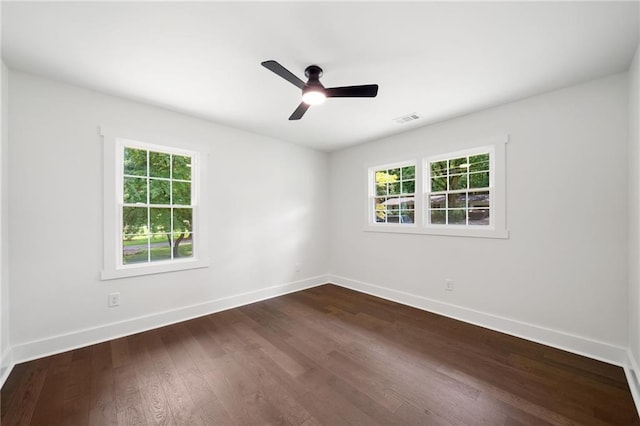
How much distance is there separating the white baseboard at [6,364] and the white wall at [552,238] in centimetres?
424

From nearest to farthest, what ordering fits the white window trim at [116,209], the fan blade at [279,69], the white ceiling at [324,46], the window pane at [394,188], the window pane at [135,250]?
the white ceiling at [324,46] → the fan blade at [279,69] → the white window trim at [116,209] → the window pane at [135,250] → the window pane at [394,188]

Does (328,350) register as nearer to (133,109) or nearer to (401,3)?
(401,3)

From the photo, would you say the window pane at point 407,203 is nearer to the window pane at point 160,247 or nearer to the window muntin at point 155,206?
the window muntin at point 155,206

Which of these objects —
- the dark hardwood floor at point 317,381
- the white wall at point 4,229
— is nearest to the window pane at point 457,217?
the dark hardwood floor at point 317,381

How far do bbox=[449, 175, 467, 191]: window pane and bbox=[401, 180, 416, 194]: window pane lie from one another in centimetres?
51

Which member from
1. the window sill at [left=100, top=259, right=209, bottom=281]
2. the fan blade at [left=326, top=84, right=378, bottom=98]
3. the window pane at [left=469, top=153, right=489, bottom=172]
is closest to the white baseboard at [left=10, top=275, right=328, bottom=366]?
the window sill at [left=100, top=259, right=209, bottom=281]

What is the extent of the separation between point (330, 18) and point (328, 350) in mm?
2768

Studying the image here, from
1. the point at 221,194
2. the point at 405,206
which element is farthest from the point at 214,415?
the point at 405,206

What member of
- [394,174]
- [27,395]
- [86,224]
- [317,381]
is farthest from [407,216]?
[27,395]

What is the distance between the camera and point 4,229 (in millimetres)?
2102

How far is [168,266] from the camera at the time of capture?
301 centimetres

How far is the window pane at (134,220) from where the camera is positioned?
2835 millimetres

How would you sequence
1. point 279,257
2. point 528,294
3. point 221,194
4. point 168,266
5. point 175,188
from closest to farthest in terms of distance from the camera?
1. point 528,294
2. point 168,266
3. point 175,188
4. point 221,194
5. point 279,257

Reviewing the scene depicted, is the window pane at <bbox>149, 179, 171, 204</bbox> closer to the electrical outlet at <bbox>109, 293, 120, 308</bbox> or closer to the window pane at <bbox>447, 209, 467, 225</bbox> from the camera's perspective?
the electrical outlet at <bbox>109, 293, 120, 308</bbox>
